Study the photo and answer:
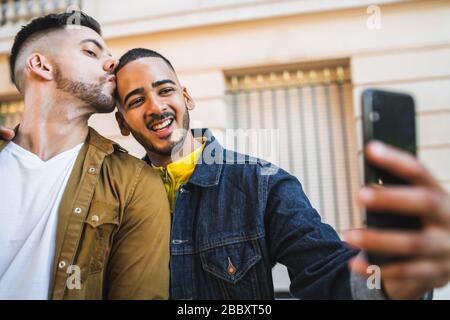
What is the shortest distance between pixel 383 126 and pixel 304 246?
453 millimetres

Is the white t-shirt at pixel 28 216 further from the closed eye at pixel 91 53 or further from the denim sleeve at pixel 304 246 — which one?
→ the denim sleeve at pixel 304 246

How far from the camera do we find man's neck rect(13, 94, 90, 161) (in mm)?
1348

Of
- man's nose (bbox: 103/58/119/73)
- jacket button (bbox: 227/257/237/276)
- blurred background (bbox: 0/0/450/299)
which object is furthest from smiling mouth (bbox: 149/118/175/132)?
blurred background (bbox: 0/0/450/299)

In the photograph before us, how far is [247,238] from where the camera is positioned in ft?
3.90

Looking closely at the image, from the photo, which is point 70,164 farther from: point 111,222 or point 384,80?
point 384,80

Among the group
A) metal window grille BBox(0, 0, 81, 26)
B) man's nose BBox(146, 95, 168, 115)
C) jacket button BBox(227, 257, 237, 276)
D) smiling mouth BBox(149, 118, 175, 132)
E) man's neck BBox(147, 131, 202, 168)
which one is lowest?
jacket button BBox(227, 257, 237, 276)

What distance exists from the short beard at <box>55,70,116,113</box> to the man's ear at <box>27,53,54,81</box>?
3 centimetres

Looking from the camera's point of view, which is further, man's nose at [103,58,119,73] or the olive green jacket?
man's nose at [103,58,119,73]

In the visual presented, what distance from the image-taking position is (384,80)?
226cm

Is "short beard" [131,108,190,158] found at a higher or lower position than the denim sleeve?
higher

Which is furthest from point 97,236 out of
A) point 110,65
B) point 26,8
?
point 26,8

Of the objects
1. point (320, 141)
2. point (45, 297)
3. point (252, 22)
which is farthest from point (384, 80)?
point (45, 297)

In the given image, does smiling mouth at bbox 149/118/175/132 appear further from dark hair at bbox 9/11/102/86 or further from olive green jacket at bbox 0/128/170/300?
dark hair at bbox 9/11/102/86

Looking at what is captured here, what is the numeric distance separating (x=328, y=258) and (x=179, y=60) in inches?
72.6
